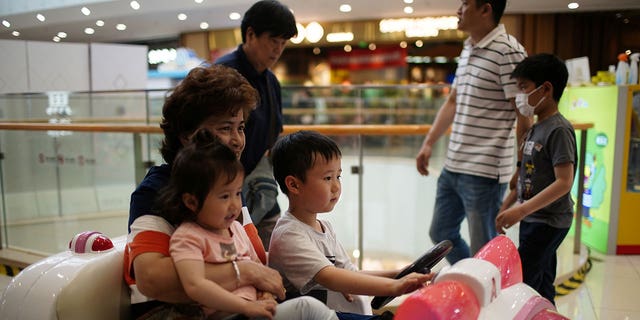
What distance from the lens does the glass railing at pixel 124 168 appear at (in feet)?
11.7

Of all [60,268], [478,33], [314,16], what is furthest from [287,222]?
[314,16]

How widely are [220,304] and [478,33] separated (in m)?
1.71

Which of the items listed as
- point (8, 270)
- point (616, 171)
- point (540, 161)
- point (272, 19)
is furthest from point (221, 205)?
point (616, 171)

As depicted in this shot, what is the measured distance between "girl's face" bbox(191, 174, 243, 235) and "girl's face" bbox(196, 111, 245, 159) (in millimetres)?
191

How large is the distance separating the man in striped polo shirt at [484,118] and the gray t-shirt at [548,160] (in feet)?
0.63

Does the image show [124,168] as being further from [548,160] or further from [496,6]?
[548,160]

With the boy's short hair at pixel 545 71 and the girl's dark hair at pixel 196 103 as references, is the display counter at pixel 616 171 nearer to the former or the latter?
the boy's short hair at pixel 545 71

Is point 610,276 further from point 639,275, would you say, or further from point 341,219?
point 341,219

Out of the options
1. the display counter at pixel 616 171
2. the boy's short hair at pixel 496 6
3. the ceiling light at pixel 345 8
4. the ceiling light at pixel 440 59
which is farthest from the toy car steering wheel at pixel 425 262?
the ceiling light at pixel 440 59

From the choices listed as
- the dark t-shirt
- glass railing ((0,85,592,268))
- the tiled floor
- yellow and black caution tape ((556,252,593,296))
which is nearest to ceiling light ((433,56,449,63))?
glass railing ((0,85,592,268))

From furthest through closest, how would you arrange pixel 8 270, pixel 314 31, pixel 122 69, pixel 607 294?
pixel 314 31
pixel 122 69
pixel 8 270
pixel 607 294

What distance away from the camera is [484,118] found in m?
2.26

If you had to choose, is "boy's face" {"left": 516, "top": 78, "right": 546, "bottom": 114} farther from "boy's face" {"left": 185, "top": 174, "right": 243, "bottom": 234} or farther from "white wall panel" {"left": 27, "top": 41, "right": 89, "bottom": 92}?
"white wall panel" {"left": 27, "top": 41, "right": 89, "bottom": 92}

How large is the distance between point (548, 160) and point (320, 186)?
1063 mm
